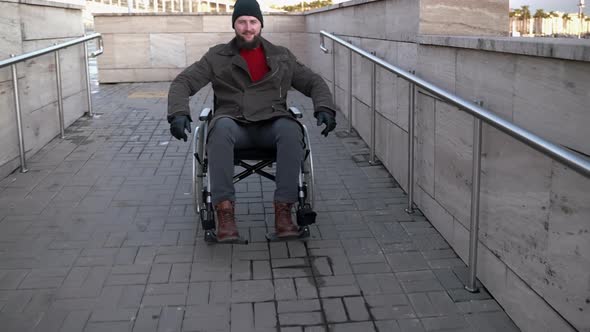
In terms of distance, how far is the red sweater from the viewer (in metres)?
4.68

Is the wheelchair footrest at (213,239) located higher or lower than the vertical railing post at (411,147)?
lower

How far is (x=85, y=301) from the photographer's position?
356 cm

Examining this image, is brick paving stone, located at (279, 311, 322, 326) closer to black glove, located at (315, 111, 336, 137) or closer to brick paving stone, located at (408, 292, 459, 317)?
brick paving stone, located at (408, 292, 459, 317)

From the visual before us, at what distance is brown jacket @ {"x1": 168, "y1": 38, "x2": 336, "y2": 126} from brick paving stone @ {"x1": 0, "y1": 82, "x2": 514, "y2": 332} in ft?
2.64

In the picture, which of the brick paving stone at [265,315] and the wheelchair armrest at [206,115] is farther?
the wheelchair armrest at [206,115]

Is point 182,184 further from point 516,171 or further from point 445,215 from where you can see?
point 516,171

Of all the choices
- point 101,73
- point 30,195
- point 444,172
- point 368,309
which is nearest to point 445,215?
point 444,172

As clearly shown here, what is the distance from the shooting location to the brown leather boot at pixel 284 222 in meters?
4.29

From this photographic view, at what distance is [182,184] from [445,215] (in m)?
2.38

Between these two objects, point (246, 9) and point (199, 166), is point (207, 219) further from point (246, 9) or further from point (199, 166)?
point (246, 9)

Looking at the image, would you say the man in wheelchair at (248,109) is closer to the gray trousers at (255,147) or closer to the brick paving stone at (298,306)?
the gray trousers at (255,147)

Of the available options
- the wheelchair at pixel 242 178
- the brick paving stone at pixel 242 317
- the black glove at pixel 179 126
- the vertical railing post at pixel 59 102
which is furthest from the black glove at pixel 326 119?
the vertical railing post at pixel 59 102

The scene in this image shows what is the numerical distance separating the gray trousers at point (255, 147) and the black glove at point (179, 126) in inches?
6.5

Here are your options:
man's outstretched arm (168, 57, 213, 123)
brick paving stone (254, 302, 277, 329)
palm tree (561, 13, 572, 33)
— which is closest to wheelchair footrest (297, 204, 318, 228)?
brick paving stone (254, 302, 277, 329)
